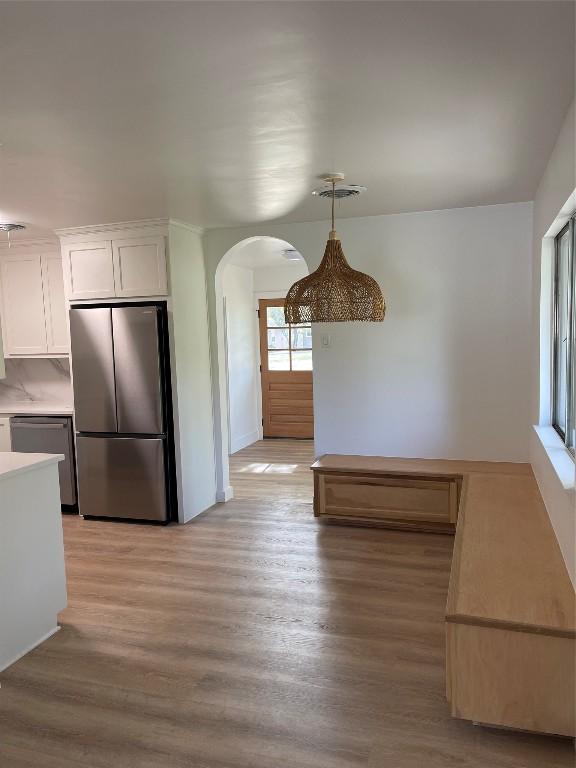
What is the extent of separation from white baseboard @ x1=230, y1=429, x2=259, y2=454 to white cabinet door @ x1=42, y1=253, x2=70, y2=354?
269cm

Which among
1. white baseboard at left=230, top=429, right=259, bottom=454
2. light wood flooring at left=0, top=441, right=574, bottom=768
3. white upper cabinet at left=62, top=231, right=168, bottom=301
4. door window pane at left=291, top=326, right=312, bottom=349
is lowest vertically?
light wood flooring at left=0, top=441, right=574, bottom=768

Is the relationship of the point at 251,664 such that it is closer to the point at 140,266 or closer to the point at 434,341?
the point at 434,341

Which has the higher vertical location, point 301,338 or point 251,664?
point 301,338

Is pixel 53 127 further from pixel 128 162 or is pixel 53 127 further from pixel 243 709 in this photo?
pixel 243 709

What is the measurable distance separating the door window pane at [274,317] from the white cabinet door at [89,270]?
3677 millimetres

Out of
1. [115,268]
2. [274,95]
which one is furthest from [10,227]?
[274,95]

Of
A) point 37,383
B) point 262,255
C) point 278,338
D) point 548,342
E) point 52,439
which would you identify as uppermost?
point 262,255

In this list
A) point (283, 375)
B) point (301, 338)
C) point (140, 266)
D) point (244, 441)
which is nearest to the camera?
point (140, 266)

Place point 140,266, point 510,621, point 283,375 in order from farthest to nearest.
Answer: point 283,375 → point 140,266 → point 510,621

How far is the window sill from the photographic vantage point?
96.2 inches

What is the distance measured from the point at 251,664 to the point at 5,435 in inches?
136

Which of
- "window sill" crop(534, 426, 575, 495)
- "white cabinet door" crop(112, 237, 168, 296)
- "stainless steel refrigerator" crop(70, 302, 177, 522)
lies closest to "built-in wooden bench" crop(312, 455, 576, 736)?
"window sill" crop(534, 426, 575, 495)

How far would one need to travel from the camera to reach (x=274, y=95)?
2135 mm

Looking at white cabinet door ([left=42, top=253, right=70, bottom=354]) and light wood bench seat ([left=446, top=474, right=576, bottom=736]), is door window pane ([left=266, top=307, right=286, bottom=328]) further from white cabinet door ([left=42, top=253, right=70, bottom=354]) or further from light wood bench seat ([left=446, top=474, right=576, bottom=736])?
light wood bench seat ([left=446, top=474, right=576, bottom=736])
